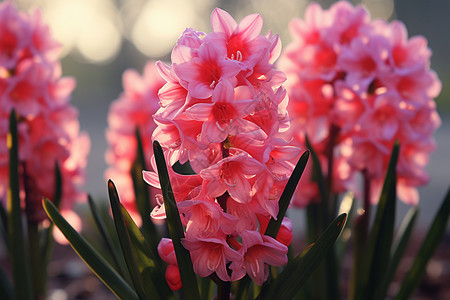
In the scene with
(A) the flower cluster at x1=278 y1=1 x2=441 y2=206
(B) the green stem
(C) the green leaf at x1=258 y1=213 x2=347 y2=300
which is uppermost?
(A) the flower cluster at x1=278 y1=1 x2=441 y2=206

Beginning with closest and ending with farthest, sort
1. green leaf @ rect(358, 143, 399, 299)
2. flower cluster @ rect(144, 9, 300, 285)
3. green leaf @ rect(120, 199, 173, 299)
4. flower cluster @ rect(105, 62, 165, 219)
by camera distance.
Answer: flower cluster @ rect(144, 9, 300, 285), green leaf @ rect(120, 199, 173, 299), green leaf @ rect(358, 143, 399, 299), flower cluster @ rect(105, 62, 165, 219)

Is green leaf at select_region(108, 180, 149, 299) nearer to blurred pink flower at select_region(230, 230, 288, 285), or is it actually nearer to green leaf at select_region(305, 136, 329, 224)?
blurred pink flower at select_region(230, 230, 288, 285)

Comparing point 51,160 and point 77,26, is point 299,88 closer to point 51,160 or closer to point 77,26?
point 51,160

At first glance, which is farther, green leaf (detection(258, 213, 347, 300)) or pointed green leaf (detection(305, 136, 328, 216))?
pointed green leaf (detection(305, 136, 328, 216))

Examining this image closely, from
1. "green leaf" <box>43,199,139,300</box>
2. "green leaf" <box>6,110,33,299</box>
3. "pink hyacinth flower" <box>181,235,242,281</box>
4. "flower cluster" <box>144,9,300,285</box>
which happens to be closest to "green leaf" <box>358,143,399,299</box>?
"flower cluster" <box>144,9,300,285</box>

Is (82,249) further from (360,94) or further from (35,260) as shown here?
(360,94)

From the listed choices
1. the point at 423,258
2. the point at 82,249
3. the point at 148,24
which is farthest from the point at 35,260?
the point at 148,24

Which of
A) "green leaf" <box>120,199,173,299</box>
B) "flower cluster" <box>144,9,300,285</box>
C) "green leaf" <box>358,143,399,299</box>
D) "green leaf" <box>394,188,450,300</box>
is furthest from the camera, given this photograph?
"green leaf" <box>394,188,450,300</box>
